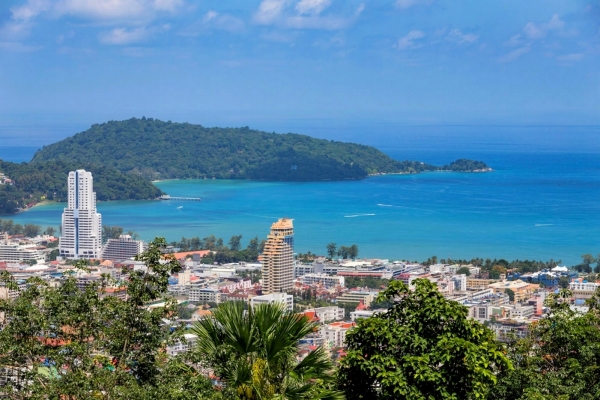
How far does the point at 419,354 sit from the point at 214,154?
54663mm

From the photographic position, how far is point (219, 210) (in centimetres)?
3828

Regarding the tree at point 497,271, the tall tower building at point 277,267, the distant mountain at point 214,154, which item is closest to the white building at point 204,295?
the tall tower building at point 277,267

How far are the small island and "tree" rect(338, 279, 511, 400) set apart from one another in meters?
47.9

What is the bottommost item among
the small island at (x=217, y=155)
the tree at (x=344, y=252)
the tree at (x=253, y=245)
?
the tree at (x=344, y=252)

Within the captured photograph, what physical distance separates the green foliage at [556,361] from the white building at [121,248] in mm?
21104

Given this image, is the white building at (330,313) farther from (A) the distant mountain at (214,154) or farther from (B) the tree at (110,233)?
(A) the distant mountain at (214,154)

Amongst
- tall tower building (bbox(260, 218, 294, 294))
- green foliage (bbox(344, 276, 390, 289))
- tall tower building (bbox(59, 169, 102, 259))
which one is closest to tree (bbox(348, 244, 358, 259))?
green foliage (bbox(344, 276, 390, 289))

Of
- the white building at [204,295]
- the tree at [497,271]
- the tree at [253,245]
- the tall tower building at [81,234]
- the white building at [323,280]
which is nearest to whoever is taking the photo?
the white building at [204,295]

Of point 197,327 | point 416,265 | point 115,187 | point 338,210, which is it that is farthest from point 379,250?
point 197,327

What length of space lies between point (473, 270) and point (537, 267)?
57.0 inches

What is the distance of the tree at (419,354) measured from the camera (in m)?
3.71

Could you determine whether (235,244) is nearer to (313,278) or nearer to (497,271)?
(313,278)

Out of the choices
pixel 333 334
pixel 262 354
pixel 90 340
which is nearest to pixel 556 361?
pixel 262 354

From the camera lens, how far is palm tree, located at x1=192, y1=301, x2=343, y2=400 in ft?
11.8
